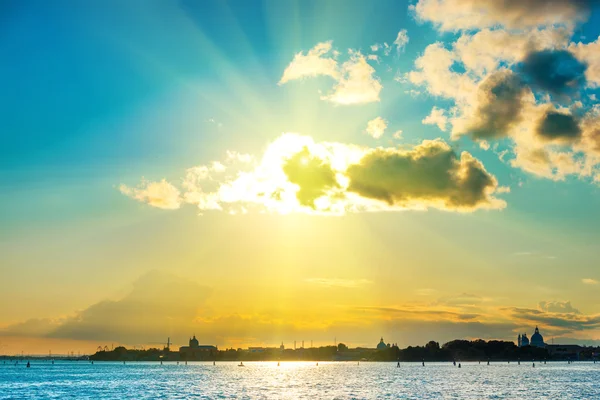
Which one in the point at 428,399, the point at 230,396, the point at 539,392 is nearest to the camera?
the point at 428,399

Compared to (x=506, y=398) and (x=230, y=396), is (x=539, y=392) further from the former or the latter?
(x=230, y=396)

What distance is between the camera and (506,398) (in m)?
131

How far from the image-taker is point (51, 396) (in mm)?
146750

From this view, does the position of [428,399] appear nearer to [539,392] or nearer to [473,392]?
[473,392]

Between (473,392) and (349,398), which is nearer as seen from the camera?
(349,398)

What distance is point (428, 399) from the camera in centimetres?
12925

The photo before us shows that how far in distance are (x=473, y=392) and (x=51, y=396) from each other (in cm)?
9180

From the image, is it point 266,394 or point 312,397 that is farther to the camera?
point 266,394

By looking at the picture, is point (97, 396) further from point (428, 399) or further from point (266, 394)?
point (428, 399)

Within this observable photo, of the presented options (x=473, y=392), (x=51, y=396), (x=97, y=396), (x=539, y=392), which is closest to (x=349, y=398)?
(x=473, y=392)

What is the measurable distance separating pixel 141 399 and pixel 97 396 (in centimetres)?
1780

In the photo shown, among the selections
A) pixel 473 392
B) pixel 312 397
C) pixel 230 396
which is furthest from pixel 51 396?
pixel 473 392

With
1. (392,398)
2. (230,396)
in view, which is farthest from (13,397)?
(392,398)

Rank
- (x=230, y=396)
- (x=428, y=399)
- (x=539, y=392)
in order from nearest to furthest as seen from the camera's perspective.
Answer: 1. (x=428, y=399)
2. (x=230, y=396)
3. (x=539, y=392)
